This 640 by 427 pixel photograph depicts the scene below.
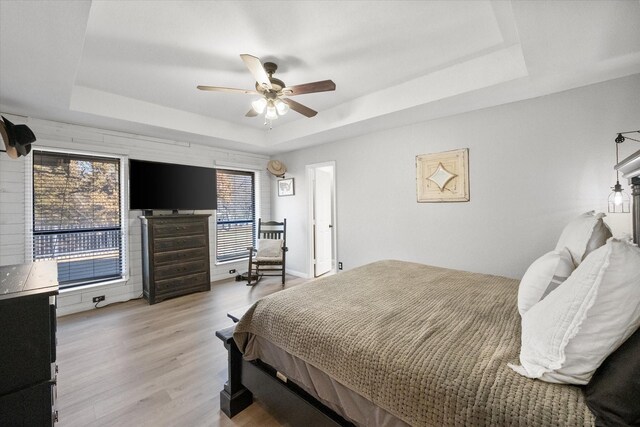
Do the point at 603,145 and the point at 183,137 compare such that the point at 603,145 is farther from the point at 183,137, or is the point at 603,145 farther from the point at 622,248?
the point at 183,137

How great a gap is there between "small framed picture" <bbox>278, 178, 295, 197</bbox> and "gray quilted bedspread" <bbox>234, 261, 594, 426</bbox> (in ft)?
10.5

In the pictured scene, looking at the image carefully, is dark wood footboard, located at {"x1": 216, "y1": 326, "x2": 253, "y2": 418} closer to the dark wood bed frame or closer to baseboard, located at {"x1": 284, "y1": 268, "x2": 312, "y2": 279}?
the dark wood bed frame

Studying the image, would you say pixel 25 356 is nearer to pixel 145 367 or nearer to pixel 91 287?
pixel 145 367

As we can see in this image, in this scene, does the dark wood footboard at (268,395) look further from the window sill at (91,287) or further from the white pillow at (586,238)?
the window sill at (91,287)

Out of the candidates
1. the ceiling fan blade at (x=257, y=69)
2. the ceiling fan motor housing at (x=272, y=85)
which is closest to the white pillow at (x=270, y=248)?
the ceiling fan motor housing at (x=272, y=85)

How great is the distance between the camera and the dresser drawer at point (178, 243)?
3646mm

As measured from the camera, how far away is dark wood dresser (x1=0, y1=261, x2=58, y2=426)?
3.64ft

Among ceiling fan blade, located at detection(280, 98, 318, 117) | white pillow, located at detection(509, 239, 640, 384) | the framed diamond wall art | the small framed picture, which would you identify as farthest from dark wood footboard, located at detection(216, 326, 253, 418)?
the small framed picture

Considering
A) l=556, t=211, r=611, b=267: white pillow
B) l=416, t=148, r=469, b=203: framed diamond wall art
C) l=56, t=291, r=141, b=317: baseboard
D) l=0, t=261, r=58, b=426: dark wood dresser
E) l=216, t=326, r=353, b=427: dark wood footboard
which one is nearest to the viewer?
l=0, t=261, r=58, b=426: dark wood dresser

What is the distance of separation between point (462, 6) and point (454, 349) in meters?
2.08

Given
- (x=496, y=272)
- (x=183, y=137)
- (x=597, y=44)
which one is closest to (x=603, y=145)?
(x=597, y=44)

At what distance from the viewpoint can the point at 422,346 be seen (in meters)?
1.12

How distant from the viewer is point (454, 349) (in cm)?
109

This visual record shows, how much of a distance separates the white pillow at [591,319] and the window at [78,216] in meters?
4.46
